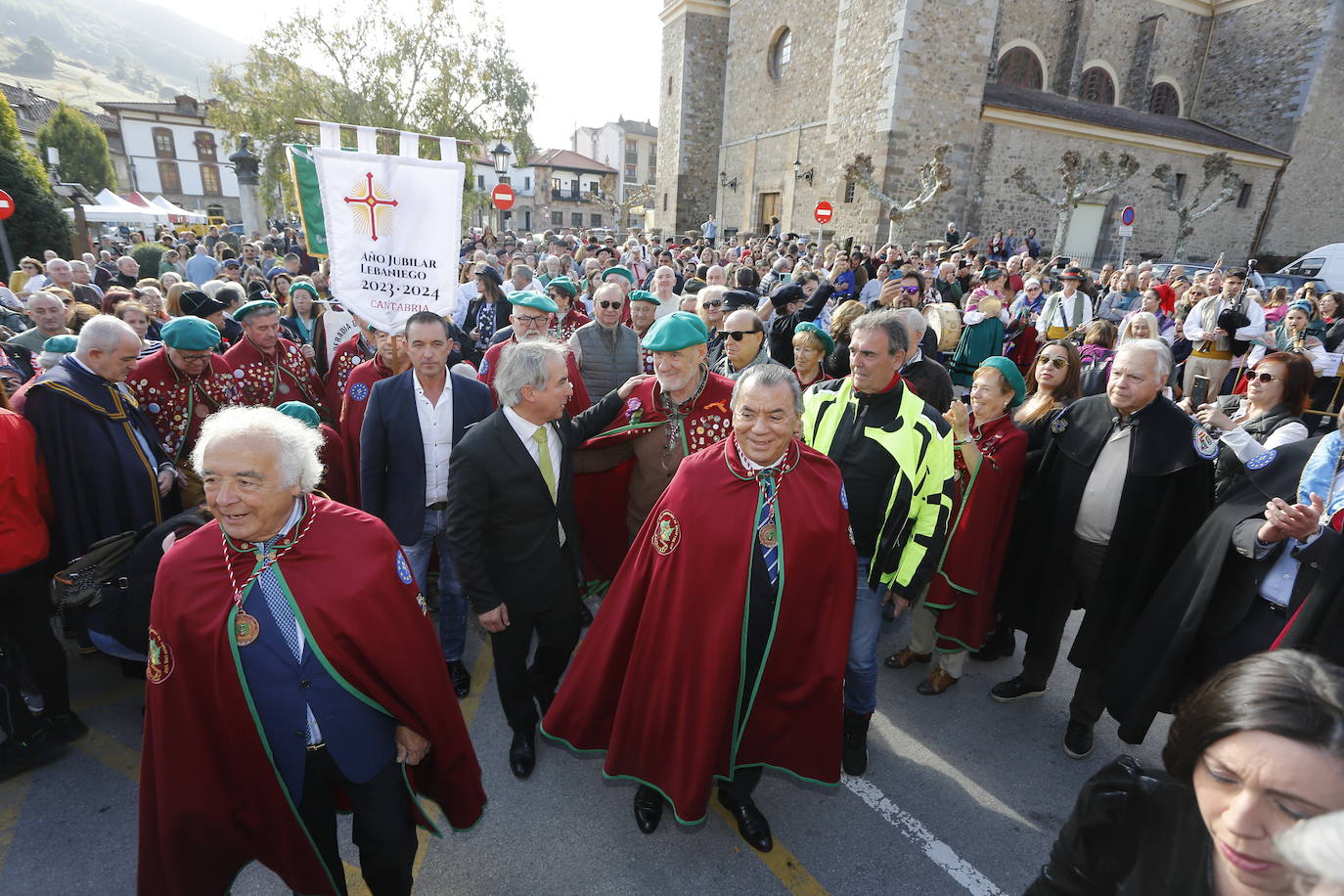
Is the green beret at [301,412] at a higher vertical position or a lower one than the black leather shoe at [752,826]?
higher

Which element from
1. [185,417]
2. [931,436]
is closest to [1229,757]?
[931,436]

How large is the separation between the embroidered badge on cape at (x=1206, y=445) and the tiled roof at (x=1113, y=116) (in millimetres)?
21181

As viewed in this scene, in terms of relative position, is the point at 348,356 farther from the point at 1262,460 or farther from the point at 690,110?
the point at 690,110

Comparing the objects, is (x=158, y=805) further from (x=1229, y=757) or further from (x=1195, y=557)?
(x=1195, y=557)

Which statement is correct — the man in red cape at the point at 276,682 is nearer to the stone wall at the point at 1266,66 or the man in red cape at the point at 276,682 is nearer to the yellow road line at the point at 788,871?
the yellow road line at the point at 788,871

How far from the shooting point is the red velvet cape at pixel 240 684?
6.44ft

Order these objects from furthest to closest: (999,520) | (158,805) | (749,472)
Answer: (999,520), (749,472), (158,805)

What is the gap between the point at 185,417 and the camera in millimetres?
4344

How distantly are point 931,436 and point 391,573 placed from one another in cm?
227

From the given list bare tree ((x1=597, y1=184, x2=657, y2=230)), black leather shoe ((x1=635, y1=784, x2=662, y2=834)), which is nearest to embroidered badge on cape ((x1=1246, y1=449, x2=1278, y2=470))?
black leather shoe ((x1=635, y1=784, x2=662, y2=834))

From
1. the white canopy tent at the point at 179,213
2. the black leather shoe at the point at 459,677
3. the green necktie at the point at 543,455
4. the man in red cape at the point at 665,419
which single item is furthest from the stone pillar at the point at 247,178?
the green necktie at the point at 543,455

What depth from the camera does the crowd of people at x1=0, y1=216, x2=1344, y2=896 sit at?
194cm

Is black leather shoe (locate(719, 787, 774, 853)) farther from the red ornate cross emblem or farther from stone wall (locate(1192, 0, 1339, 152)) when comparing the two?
stone wall (locate(1192, 0, 1339, 152))

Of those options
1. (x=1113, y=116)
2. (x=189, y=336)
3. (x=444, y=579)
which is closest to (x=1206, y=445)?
(x=444, y=579)
